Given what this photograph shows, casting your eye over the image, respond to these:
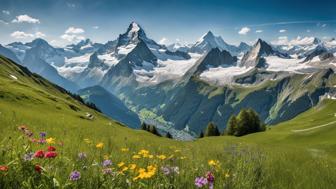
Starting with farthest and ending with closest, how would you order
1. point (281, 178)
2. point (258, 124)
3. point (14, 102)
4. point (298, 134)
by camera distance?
1. point (258, 124)
2. point (298, 134)
3. point (14, 102)
4. point (281, 178)

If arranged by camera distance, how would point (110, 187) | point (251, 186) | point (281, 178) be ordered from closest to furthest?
point (110, 187) → point (251, 186) → point (281, 178)

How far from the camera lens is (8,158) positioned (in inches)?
233

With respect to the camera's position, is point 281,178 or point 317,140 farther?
point 317,140

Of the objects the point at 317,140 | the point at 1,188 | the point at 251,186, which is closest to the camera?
the point at 1,188

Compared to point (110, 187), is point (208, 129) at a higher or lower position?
lower

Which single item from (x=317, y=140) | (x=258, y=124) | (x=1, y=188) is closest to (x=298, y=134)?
(x=317, y=140)

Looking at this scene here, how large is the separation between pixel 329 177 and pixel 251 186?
2.82m

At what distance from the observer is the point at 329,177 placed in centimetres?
861

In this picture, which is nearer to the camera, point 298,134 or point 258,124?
point 298,134

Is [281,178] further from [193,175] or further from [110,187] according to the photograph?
[110,187]

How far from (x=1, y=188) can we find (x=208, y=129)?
476ft

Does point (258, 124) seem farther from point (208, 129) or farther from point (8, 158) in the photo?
point (8, 158)

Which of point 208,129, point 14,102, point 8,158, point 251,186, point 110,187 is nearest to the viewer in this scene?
point 110,187

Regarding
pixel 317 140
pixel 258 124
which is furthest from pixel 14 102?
pixel 258 124
